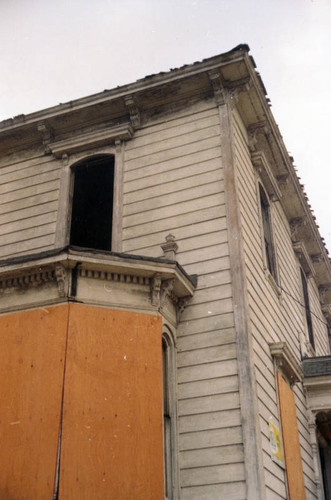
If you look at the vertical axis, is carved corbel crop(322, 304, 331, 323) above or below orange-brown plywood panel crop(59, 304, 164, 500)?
above

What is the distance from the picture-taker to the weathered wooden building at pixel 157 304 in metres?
9.38

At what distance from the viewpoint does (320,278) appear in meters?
21.9

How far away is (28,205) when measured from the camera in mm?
14289

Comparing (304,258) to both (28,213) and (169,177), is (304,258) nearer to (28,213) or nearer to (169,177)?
(169,177)

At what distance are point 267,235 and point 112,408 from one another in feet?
23.4

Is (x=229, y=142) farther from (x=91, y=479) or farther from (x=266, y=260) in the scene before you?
(x=91, y=479)

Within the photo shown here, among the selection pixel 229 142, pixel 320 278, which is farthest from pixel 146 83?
pixel 320 278

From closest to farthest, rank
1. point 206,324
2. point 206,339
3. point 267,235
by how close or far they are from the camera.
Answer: point 206,339, point 206,324, point 267,235

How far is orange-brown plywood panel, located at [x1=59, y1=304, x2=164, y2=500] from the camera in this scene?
8.98 meters

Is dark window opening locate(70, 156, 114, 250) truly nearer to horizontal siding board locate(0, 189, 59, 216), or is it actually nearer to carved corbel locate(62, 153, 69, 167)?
carved corbel locate(62, 153, 69, 167)

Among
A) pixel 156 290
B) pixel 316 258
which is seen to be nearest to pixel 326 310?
pixel 316 258

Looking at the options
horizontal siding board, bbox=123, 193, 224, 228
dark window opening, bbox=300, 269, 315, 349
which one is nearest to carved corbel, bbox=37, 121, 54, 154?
horizontal siding board, bbox=123, 193, 224, 228

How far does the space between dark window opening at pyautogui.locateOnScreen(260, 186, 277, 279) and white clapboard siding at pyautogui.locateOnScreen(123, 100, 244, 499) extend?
108 inches

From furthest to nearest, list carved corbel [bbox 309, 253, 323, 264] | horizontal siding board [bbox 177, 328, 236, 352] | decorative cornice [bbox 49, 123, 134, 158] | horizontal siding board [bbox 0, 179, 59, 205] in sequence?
carved corbel [bbox 309, 253, 323, 264], horizontal siding board [bbox 0, 179, 59, 205], decorative cornice [bbox 49, 123, 134, 158], horizontal siding board [bbox 177, 328, 236, 352]
